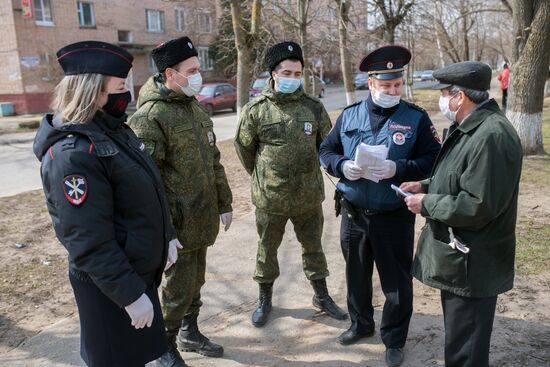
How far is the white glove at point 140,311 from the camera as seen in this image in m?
2.01

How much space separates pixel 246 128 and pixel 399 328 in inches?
71.9

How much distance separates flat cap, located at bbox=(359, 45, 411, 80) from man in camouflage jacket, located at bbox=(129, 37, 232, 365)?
1145 mm

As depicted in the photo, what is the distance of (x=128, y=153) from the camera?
2137 mm

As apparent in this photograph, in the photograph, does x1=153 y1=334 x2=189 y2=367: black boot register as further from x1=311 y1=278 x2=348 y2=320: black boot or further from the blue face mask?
the blue face mask

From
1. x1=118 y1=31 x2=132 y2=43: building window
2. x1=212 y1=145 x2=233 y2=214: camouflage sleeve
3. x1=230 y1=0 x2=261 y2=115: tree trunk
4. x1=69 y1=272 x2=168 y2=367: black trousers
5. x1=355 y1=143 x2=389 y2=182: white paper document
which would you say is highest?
x1=118 y1=31 x2=132 y2=43: building window

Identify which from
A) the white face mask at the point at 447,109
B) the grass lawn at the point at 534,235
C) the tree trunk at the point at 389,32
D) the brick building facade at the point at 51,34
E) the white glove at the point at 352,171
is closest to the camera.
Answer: the white face mask at the point at 447,109

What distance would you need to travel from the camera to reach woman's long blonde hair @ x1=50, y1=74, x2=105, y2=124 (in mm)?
1986

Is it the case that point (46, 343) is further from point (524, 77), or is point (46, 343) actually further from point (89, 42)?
point (524, 77)

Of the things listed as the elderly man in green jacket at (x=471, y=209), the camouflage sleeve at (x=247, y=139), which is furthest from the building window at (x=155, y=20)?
the elderly man in green jacket at (x=471, y=209)

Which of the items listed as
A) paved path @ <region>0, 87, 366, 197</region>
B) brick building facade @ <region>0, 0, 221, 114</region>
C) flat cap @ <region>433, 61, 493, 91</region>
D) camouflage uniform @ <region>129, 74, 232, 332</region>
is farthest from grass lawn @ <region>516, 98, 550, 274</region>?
brick building facade @ <region>0, 0, 221, 114</region>

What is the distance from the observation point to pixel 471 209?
2215 millimetres

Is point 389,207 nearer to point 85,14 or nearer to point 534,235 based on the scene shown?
point 534,235

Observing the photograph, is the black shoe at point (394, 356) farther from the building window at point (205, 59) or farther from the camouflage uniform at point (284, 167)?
the building window at point (205, 59)

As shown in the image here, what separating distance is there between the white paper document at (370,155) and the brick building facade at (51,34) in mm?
17818
